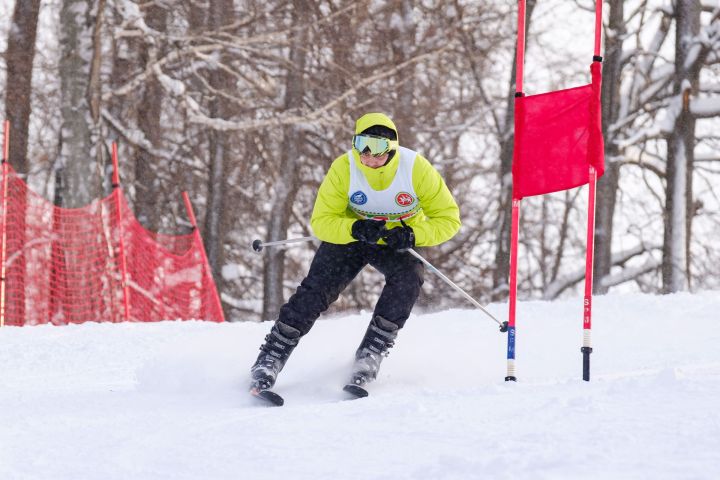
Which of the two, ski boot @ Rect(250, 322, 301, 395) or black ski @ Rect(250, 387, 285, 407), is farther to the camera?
ski boot @ Rect(250, 322, 301, 395)

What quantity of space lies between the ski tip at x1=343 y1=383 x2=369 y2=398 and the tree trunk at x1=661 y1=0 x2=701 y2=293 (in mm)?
12333

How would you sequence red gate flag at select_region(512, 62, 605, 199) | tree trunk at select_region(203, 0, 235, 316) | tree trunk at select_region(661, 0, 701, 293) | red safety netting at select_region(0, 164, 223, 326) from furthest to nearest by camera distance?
tree trunk at select_region(203, 0, 235, 316) → tree trunk at select_region(661, 0, 701, 293) → red safety netting at select_region(0, 164, 223, 326) → red gate flag at select_region(512, 62, 605, 199)

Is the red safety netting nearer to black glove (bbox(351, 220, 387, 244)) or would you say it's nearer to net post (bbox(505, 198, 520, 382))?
black glove (bbox(351, 220, 387, 244))

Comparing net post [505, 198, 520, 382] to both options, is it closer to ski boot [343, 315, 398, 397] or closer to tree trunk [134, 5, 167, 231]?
ski boot [343, 315, 398, 397]

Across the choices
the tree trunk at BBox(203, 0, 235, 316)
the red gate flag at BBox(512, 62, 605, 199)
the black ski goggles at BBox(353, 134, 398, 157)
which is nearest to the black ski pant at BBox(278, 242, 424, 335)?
the black ski goggles at BBox(353, 134, 398, 157)

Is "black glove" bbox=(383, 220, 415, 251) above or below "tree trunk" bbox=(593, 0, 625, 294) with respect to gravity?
below

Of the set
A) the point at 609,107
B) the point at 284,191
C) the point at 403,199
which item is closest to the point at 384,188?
the point at 403,199

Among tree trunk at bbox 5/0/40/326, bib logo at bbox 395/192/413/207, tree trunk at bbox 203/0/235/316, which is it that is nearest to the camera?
bib logo at bbox 395/192/413/207

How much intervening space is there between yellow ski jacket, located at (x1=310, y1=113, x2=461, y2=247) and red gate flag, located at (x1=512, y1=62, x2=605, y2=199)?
39cm

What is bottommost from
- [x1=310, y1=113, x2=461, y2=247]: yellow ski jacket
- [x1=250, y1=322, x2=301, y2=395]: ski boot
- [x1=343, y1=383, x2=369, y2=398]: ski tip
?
[x1=343, y1=383, x2=369, y2=398]: ski tip

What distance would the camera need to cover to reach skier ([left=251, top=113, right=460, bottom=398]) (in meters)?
5.20

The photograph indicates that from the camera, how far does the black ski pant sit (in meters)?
5.27

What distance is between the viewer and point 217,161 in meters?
18.0

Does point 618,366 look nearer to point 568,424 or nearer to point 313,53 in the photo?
point 568,424
